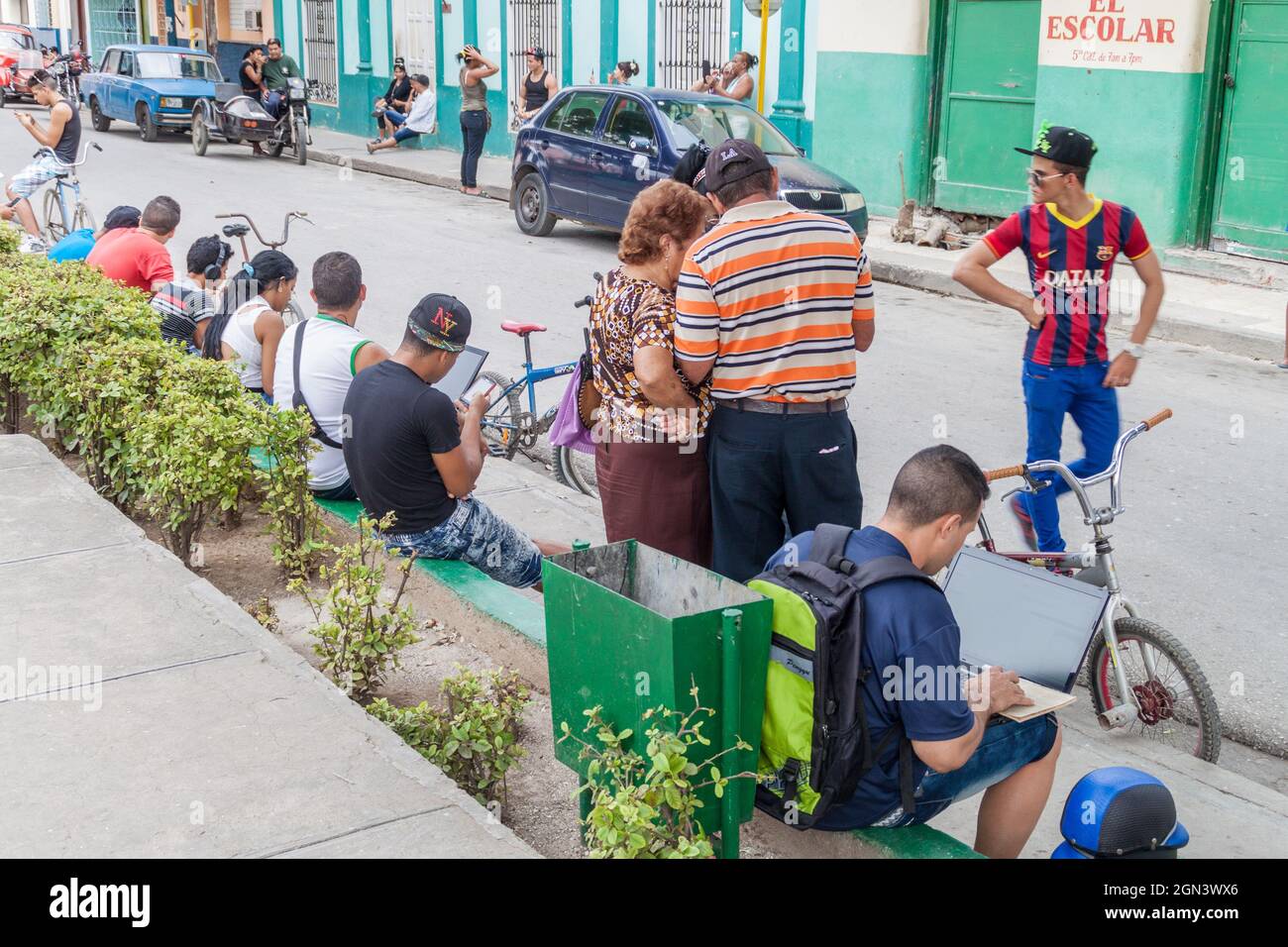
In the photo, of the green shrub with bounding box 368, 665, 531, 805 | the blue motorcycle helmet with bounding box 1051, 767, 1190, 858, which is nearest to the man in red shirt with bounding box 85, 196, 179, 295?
the green shrub with bounding box 368, 665, 531, 805

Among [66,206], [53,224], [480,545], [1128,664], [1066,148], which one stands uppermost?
[1066,148]

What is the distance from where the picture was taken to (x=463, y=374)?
7738 mm

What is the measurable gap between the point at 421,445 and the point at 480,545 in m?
0.56

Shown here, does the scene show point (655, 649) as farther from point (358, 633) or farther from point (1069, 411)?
point (1069, 411)

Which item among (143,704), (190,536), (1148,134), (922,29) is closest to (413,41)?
(922,29)

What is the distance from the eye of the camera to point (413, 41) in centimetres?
2577

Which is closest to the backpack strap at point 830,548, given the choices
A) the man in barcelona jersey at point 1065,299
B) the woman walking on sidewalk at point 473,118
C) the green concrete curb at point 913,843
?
the green concrete curb at point 913,843

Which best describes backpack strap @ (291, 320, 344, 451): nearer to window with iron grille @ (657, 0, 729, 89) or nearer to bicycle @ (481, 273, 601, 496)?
bicycle @ (481, 273, 601, 496)

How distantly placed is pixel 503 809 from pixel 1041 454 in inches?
111

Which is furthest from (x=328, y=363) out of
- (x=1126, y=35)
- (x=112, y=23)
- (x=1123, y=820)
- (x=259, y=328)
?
(x=112, y=23)

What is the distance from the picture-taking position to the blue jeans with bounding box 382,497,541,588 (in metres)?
5.48

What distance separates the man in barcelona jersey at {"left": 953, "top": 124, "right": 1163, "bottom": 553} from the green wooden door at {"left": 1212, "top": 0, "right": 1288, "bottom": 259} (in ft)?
26.6

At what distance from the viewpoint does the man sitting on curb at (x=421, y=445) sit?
5184 millimetres

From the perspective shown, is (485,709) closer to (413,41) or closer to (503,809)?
(503,809)
